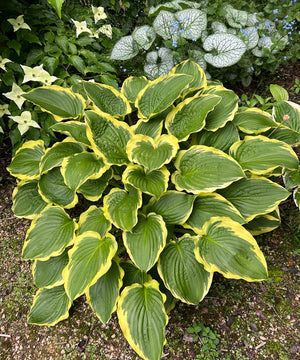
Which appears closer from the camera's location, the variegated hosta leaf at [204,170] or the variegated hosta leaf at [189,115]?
the variegated hosta leaf at [204,170]

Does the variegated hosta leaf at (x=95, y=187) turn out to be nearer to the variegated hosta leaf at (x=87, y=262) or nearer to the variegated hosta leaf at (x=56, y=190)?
the variegated hosta leaf at (x=56, y=190)

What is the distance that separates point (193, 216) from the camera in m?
1.48

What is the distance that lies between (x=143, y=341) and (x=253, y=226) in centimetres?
→ 85

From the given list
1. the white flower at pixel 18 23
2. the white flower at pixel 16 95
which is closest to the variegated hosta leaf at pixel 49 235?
the white flower at pixel 16 95

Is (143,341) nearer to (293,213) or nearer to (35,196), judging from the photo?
(35,196)

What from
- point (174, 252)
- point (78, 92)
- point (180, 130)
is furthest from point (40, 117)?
point (174, 252)

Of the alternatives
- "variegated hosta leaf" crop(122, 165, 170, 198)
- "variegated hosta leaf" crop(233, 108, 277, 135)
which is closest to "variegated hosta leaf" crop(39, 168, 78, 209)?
"variegated hosta leaf" crop(122, 165, 170, 198)

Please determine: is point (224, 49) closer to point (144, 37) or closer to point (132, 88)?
point (144, 37)

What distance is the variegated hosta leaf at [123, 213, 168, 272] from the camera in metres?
1.29

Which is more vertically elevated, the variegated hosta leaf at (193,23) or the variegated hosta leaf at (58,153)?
the variegated hosta leaf at (193,23)

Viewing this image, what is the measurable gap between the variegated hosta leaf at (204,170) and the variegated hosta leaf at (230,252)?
0.54 feet

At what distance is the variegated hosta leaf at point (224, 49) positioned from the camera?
6.70 ft

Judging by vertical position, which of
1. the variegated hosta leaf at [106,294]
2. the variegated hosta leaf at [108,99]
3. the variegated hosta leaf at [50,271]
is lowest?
the variegated hosta leaf at [50,271]

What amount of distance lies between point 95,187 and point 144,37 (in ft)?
4.13
